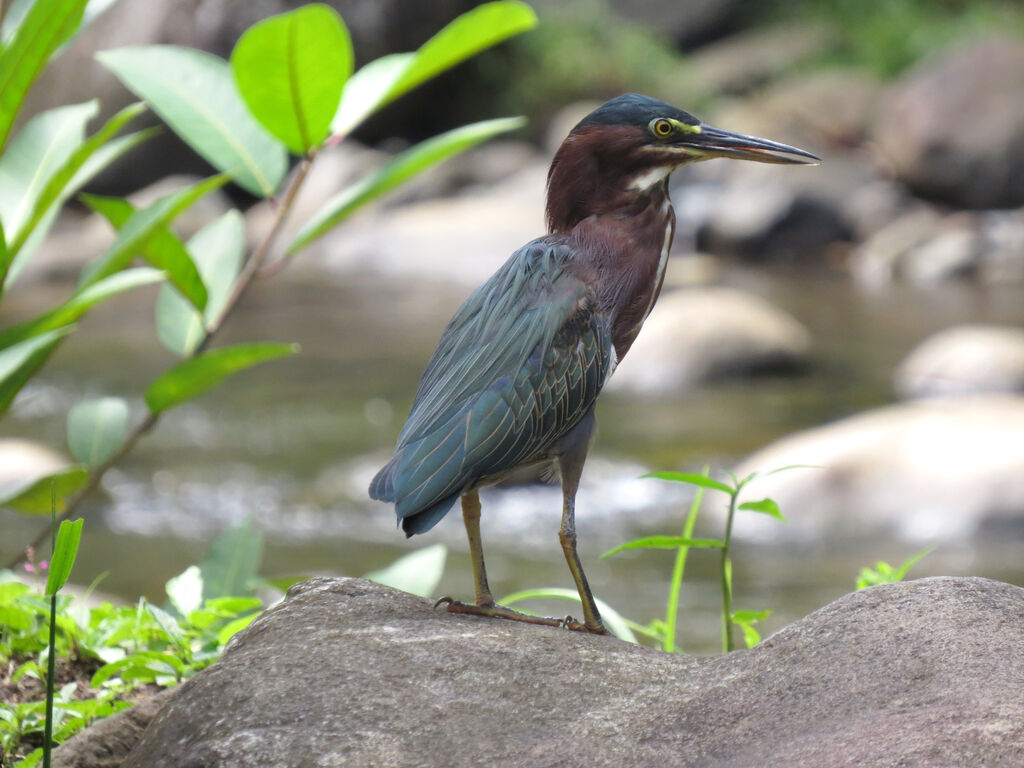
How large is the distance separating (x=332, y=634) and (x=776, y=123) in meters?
19.7

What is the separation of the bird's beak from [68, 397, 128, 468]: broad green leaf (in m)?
1.50

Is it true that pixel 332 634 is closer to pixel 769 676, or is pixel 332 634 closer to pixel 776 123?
pixel 769 676

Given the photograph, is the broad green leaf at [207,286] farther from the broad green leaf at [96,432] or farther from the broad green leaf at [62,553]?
the broad green leaf at [62,553]

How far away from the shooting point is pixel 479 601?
246 centimetres

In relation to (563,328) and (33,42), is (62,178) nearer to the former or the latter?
(33,42)

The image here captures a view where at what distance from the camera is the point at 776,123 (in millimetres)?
20719

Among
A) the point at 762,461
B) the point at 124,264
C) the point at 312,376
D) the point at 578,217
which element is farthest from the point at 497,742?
the point at 312,376

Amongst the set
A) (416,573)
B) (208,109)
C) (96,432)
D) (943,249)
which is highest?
(208,109)

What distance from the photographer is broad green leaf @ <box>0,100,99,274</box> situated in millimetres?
3039

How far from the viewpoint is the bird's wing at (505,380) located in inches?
90.0

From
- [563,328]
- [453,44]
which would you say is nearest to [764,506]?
[563,328]

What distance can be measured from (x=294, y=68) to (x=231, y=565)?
1.21m

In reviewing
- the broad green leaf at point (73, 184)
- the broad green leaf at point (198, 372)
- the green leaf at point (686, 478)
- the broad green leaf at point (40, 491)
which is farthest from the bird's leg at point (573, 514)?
the broad green leaf at point (73, 184)

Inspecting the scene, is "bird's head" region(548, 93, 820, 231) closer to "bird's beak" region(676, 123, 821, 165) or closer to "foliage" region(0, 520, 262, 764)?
"bird's beak" region(676, 123, 821, 165)
